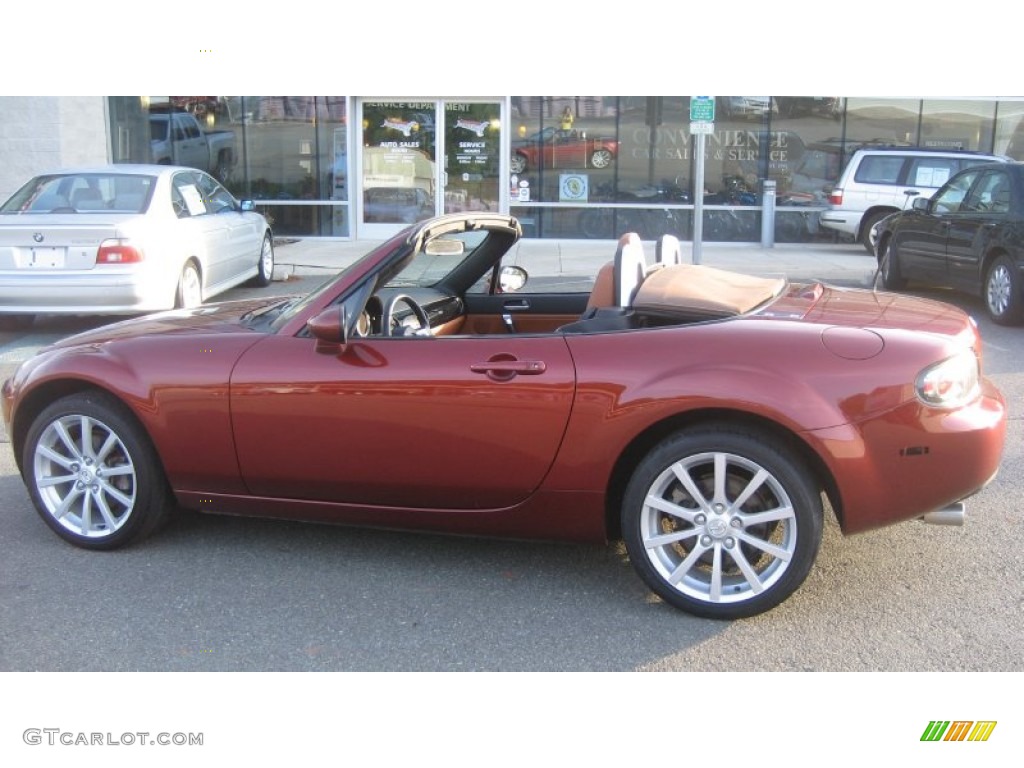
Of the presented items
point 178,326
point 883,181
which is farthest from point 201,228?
point 883,181

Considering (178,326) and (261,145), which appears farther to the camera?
(261,145)

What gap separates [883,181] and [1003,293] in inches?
285

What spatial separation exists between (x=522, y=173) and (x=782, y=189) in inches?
183

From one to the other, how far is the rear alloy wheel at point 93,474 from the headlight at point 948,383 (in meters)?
3.04

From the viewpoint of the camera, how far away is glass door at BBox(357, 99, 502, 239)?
18156 millimetres

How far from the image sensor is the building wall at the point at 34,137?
16.8m

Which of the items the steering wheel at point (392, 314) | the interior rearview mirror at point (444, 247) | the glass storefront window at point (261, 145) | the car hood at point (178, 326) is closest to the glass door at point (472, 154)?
the glass storefront window at point (261, 145)

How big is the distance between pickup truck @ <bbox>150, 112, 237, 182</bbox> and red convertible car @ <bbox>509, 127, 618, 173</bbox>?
524 cm

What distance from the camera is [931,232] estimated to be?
11.1 m

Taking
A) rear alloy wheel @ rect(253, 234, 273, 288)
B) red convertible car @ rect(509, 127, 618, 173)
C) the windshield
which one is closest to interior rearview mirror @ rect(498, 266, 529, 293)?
the windshield

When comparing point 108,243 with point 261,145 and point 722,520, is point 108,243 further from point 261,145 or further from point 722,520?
point 261,145

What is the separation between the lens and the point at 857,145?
1827 cm

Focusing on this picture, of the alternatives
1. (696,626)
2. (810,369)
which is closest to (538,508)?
(696,626)
